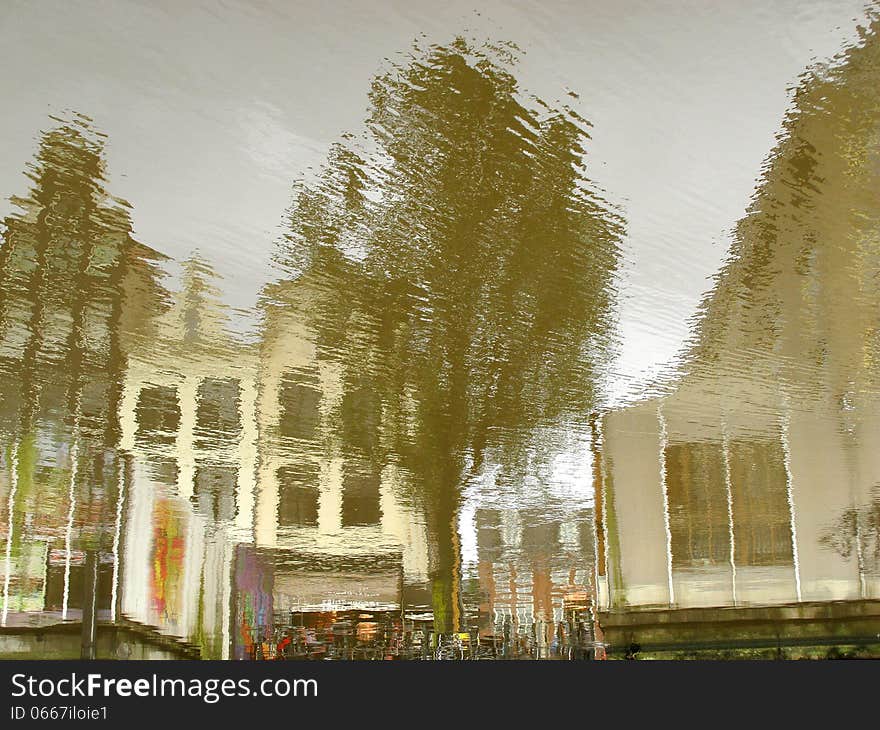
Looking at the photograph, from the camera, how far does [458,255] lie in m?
8.14

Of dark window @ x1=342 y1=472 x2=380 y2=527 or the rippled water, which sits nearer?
the rippled water

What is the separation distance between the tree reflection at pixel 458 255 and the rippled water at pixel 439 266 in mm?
32

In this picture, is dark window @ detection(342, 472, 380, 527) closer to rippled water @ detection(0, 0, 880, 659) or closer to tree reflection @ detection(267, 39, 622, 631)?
rippled water @ detection(0, 0, 880, 659)

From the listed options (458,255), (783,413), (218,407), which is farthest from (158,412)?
(783,413)

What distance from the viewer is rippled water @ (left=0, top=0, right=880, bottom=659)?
240 inches

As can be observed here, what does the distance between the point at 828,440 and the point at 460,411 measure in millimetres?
6413

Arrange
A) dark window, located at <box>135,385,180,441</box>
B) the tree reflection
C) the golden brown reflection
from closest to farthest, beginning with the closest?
the tree reflection < the golden brown reflection < dark window, located at <box>135,385,180,441</box>

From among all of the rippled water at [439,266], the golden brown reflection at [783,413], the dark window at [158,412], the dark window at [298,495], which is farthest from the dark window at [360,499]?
the golden brown reflection at [783,413]

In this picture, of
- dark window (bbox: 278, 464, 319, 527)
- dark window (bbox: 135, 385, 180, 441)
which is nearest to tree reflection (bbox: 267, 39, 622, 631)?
dark window (bbox: 135, 385, 180, 441)

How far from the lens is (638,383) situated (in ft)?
38.5

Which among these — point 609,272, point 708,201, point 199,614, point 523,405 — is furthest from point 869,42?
point 199,614

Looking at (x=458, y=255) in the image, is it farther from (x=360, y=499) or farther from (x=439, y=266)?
(x=360, y=499)

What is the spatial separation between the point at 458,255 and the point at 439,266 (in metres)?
0.26

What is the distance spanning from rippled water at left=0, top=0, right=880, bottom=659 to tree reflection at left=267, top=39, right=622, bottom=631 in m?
0.03
